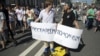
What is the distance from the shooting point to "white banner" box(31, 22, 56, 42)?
7461mm

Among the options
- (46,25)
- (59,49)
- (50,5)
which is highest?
(50,5)

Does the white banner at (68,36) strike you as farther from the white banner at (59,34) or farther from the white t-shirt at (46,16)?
the white t-shirt at (46,16)

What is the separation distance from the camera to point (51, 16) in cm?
759

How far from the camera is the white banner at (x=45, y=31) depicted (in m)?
7.46

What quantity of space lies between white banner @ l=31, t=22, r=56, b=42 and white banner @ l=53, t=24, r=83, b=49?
215mm

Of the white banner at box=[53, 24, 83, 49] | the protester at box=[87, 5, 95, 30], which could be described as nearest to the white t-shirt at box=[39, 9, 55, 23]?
the white banner at box=[53, 24, 83, 49]

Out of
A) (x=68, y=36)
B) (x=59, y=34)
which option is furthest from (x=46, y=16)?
(x=68, y=36)

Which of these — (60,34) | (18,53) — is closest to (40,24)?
(60,34)

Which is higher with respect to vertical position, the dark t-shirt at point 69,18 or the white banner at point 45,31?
the dark t-shirt at point 69,18

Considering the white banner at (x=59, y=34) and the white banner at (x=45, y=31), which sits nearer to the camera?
Result: the white banner at (x=59, y=34)

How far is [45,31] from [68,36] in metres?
0.76

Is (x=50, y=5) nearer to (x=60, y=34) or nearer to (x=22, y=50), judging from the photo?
(x=60, y=34)

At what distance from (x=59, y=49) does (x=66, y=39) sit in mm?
324

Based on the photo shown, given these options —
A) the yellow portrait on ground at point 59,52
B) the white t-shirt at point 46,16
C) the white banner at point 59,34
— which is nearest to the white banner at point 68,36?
the white banner at point 59,34
